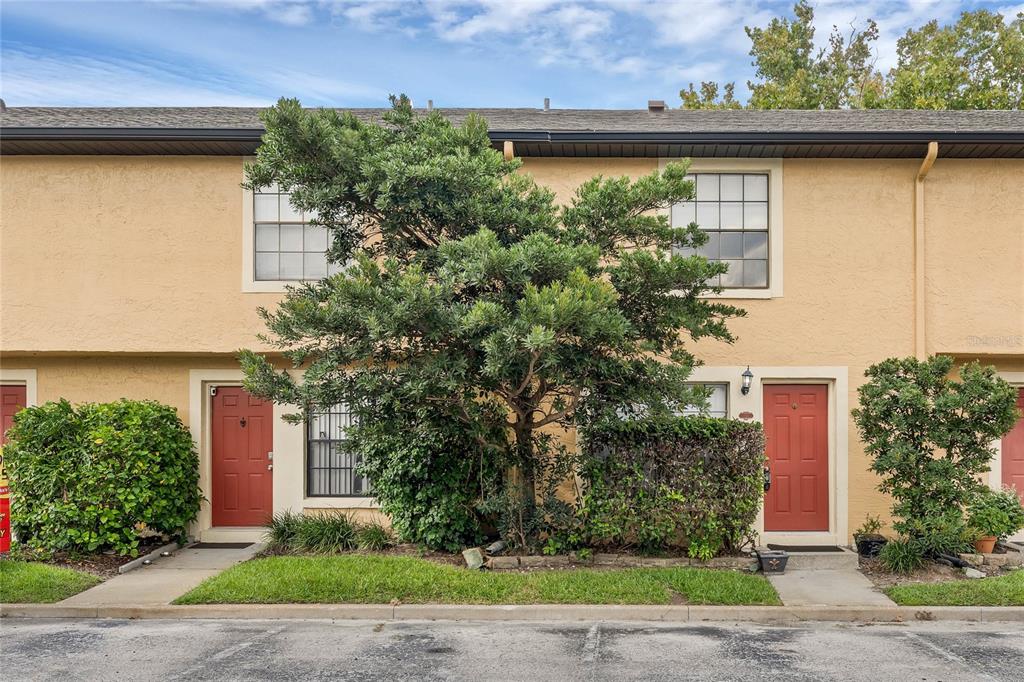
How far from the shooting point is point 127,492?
8.73 meters

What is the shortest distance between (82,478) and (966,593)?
383 inches

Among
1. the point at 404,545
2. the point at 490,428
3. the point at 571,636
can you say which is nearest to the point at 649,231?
the point at 490,428

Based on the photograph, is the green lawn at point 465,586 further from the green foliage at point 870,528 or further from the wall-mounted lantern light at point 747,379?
the wall-mounted lantern light at point 747,379

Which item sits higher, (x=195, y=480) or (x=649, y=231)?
(x=649, y=231)

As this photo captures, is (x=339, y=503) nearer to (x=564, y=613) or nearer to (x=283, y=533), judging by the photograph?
(x=283, y=533)

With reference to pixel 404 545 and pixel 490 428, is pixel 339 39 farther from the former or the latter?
pixel 404 545

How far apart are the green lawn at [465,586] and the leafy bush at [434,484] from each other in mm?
882

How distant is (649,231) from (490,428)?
289 centimetres

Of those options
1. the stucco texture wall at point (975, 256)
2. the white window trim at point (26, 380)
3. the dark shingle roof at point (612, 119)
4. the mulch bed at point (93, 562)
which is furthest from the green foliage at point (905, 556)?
the white window trim at point (26, 380)

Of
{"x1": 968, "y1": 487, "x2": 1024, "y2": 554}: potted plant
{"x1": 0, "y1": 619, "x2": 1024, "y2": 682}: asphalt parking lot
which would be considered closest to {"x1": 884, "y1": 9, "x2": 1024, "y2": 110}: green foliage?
{"x1": 968, "y1": 487, "x2": 1024, "y2": 554}: potted plant

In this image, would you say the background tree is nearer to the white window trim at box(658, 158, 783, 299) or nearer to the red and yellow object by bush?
the white window trim at box(658, 158, 783, 299)

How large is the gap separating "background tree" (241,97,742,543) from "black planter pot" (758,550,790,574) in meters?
2.01

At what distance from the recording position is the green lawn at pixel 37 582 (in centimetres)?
734

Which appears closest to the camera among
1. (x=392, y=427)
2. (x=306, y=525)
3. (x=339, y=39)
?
(x=392, y=427)
